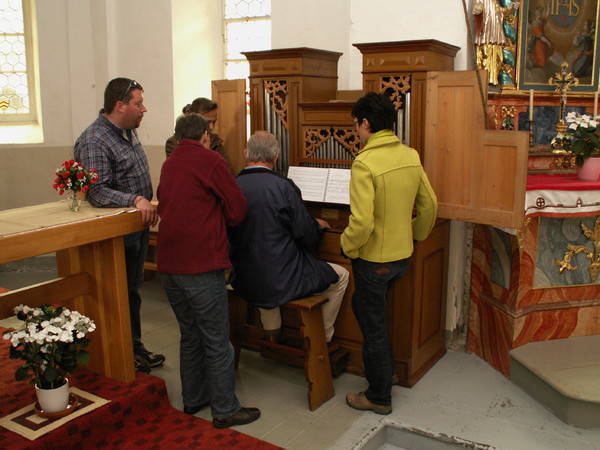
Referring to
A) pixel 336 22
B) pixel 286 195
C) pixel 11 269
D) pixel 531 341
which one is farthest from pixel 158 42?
pixel 531 341

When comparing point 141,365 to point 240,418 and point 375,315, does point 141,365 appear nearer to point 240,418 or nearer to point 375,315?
point 240,418

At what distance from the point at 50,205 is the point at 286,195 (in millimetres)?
1450

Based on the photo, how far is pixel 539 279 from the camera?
4363 millimetres

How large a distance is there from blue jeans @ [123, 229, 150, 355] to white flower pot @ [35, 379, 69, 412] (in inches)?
32.5

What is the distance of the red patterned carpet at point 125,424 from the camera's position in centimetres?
328

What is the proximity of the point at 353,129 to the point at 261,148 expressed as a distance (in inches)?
34.8

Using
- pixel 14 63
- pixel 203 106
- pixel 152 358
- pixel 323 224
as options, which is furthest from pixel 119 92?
pixel 14 63

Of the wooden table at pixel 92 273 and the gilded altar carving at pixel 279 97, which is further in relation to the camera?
the gilded altar carving at pixel 279 97

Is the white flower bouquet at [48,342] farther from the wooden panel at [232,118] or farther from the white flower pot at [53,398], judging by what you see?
the wooden panel at [232,118]

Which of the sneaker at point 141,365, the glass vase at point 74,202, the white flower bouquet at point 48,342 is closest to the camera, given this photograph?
the white flower bouquet at point 48,342

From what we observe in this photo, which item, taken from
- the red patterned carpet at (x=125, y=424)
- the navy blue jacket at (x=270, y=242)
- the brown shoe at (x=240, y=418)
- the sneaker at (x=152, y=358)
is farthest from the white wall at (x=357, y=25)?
the red patterned carpet at (x=125, y=424)

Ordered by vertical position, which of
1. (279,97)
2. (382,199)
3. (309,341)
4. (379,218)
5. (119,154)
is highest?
(279,97)

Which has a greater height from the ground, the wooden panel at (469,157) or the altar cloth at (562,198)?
the wooden panel at (469,157)

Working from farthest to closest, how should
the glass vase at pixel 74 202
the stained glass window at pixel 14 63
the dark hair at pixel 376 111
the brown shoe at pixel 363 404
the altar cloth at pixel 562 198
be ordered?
the stained glass window at pixel 14 63 → the altar cloth at pixel 562 198 → the brown shoe at pixel 363 404 → the glass vase at pixel 74 202 → the dark hair at pixel 376 111
